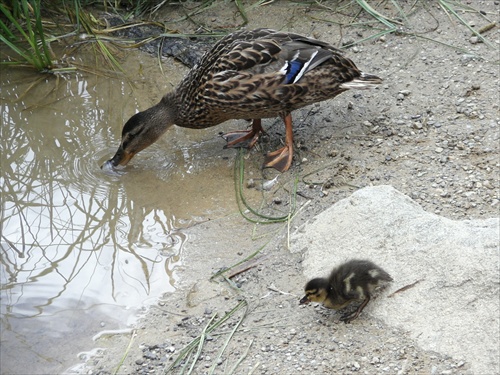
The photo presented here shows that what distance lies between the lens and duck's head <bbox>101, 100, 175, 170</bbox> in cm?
643

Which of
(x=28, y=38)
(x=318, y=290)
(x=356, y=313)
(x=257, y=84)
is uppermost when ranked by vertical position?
(x=28, y=38)

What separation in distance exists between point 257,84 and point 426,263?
2254mm

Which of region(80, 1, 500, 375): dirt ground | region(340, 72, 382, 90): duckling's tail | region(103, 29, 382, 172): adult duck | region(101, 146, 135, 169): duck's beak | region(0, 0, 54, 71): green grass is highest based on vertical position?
region(0, 0, 54, 71): green grass

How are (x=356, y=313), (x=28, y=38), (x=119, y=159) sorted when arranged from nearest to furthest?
1. (x=356, y=313)
2. (x=119, y=159)
3. (x=28, y=38)

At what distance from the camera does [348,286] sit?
4.36m

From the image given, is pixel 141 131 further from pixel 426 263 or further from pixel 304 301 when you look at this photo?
pixel 426 263

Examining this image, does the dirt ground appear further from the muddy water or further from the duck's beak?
the duck's beak

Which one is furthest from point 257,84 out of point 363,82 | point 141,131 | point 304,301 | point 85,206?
point 304,301

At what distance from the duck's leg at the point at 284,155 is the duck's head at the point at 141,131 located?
0.93m

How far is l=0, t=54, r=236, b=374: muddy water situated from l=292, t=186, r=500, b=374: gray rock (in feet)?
3.96

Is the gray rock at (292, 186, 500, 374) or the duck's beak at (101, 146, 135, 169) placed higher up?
the duck's beak at (101, 146, 135, 169)

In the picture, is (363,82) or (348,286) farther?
(363,82)

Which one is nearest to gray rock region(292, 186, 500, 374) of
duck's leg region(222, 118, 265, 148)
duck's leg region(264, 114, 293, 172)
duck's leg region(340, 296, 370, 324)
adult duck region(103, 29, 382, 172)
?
duck's leg region(340, 296, 370, 324)

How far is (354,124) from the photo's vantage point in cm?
653
